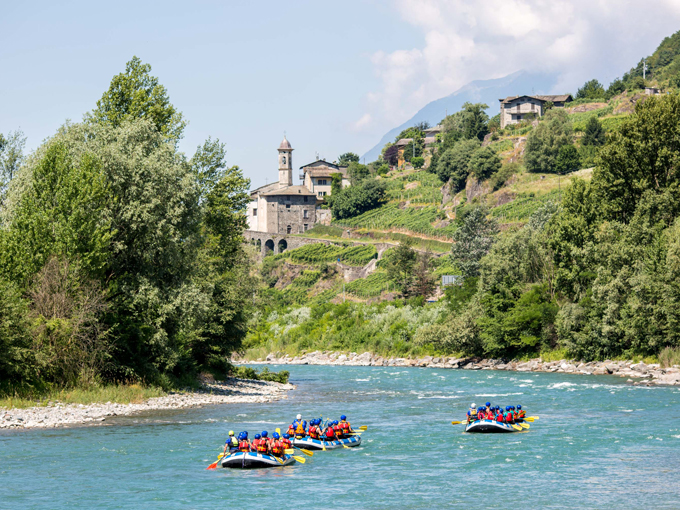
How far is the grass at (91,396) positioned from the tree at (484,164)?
10337 cm

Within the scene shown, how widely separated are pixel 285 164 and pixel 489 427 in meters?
145

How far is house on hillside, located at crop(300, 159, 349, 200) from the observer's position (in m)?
175

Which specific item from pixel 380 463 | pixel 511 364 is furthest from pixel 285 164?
pixel 380 463

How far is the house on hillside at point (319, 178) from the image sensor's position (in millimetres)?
175125

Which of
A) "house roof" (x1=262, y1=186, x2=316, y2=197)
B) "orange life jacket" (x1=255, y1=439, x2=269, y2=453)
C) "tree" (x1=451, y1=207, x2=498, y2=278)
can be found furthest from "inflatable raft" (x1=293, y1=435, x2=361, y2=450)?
"house roof" (x1=262, y1=186, x2=316, y2=197)

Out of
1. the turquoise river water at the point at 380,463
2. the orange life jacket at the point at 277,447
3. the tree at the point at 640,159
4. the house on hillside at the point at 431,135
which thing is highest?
the house on hillside at the point at 431,135

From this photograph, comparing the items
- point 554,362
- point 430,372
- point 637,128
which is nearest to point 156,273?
point 430,372

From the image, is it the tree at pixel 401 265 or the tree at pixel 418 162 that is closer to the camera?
the tree at pixel 401 265

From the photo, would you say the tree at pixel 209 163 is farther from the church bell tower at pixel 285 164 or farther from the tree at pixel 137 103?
the church bell tower at pixel 285 164

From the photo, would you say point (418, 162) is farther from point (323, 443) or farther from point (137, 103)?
point (323, 443)

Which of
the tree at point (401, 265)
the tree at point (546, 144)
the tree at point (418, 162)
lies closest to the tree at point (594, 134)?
the tree at point (546, 144)

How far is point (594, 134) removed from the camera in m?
134

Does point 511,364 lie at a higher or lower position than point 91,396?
lower

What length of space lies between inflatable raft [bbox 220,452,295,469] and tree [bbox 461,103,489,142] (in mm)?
142203
